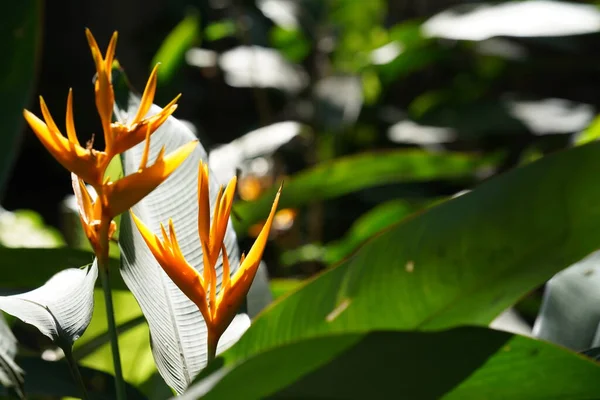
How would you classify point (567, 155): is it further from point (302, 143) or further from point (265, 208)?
point (302, 143)

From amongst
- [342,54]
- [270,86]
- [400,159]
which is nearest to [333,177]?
[400,159]

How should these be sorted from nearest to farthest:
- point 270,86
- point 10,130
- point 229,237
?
point 229,237 → point 10,130 → point 270,86

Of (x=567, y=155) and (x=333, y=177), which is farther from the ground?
(x=567, y=155)

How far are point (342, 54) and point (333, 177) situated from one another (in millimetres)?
731

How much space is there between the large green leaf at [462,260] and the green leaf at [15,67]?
0.28 m

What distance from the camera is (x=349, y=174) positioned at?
3.00 feet

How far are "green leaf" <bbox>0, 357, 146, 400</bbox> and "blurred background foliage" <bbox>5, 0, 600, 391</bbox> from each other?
7 cm

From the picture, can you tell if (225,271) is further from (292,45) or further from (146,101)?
(292,45)

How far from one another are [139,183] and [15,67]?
10.2 inches

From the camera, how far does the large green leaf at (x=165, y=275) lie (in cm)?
34

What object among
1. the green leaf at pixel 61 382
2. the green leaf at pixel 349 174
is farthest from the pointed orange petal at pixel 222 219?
the green leaf at pixel 349 174

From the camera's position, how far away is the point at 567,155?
0.29 meters

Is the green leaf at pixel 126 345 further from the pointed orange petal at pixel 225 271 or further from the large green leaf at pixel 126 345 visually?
the pointed orange petal at pixel 225 271

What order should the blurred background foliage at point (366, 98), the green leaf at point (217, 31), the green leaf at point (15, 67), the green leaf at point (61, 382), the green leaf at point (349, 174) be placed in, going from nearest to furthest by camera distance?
the green leaf at point (61, 382) → the green leaf at point (15, 67) → the green leaf at point (349, 174) → the blurred background foliage at point (366, 98) → the green leaf at point (217, 31)
